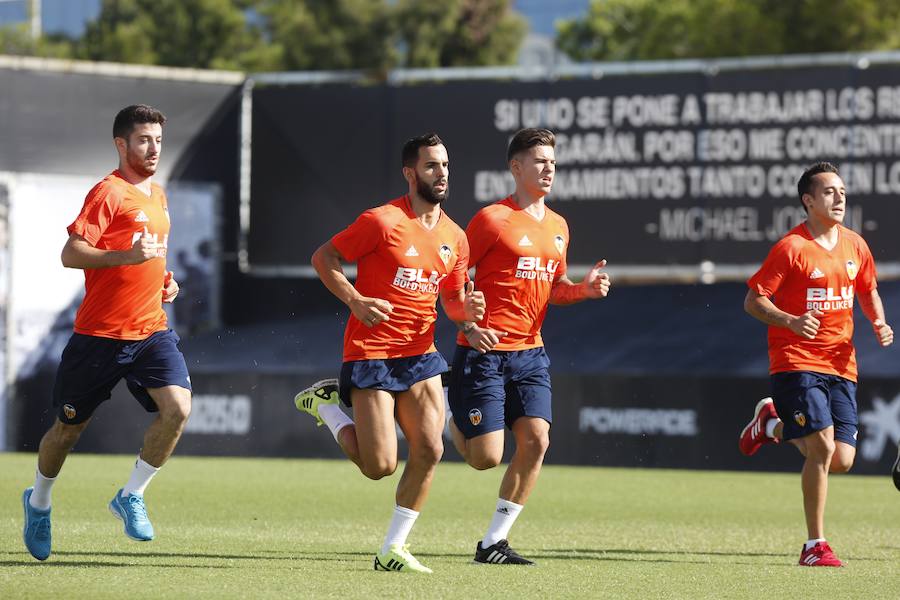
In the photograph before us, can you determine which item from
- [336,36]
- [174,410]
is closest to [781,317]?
[174,410]

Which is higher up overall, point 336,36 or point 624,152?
point 336,36

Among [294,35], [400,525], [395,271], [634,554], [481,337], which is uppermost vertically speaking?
[294,35]

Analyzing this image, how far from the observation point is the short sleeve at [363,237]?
8.27 meters

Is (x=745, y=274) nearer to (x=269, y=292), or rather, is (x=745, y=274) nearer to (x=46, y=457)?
(x=269, y=292)

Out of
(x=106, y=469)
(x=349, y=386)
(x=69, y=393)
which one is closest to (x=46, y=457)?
(x=69, y=393)

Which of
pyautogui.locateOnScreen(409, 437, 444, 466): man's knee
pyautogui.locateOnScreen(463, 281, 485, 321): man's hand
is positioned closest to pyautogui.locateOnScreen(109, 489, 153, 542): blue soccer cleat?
pyautogui.locateOnScreen(409, 437, 444, 466): man's knee

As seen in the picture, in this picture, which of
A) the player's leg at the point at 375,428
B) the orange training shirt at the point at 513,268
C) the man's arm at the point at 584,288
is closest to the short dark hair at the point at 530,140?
the orange training shirt at the point at 513,268

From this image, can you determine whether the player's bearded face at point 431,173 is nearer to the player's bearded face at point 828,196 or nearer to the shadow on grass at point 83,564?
the shadow on grass at point 83,564

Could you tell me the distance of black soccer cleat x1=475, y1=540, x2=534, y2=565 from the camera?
8719 mm

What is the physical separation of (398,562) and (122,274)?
7.23ft

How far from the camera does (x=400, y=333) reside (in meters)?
8.34

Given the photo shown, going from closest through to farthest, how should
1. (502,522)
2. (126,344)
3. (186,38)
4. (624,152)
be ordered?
(126,344), (502,522), (624,152), (186,38)

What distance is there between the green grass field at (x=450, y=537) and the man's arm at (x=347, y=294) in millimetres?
1326

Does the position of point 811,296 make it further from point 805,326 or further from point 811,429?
point 811,429
